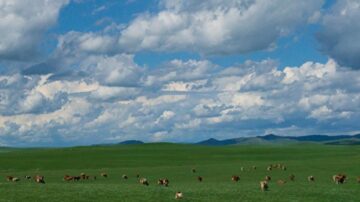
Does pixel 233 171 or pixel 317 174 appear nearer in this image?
pixel 317 174

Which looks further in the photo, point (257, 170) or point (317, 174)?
point (257, 170)

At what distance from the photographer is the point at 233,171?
2916 inches

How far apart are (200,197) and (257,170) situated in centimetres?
3674

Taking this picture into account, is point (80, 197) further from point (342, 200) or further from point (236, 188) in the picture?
point (342, 200)

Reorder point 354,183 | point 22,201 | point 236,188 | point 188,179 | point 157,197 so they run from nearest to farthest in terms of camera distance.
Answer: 1. point 22,201
2. point 157,197
3. point 236,188
4. point 354,183
5. point 188,179

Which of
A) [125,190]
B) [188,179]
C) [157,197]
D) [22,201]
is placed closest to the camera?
[22,201]

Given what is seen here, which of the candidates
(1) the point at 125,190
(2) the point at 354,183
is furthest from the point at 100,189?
(2) the point at 354,183

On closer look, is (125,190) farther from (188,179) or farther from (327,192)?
(188,179)

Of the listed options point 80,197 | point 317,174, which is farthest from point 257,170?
point 80,197

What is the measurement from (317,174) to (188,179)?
15489 millimetres

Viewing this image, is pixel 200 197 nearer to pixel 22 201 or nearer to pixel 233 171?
pixel 22 201

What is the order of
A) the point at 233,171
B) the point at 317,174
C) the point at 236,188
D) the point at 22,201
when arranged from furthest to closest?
the point at 233,171, the point at 317,174, the point at 236,188, the point at 22,201

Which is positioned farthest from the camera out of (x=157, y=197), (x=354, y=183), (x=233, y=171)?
(x=233, y=171)

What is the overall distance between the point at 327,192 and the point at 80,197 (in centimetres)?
1876
